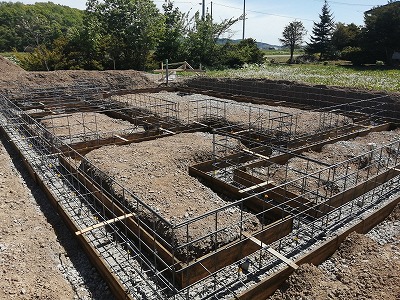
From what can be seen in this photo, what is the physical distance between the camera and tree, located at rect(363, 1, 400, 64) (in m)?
31.6

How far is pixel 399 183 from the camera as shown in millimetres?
8516

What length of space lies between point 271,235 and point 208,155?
13.7 ft

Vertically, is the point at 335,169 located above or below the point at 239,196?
above

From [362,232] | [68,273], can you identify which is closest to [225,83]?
[362,232]

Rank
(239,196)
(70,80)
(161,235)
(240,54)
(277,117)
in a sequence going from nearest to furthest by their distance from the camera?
(161,235) → (239,196) → (277,117) → (70,80) → (240,54)

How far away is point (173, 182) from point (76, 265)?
285 cm

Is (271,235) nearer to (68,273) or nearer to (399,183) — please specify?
(68,273)

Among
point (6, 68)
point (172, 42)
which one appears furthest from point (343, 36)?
point (6, 68)

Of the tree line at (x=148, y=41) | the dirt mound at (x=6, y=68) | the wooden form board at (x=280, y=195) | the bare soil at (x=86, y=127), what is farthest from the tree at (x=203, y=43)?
the wooden form board at (x=280, y=195)

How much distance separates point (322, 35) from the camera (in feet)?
151

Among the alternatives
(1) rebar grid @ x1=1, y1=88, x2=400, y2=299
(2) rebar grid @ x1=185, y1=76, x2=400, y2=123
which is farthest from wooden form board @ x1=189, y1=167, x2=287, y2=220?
(2) rebar grid @ x1=185, y1=76, x2=400, y2=123

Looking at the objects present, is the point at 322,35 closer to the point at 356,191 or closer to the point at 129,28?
the point at 129,28

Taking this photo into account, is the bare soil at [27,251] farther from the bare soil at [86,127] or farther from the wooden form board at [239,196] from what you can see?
the bare soil at [86,127]

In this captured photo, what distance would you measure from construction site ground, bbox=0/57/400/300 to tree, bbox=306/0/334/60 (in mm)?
42010
